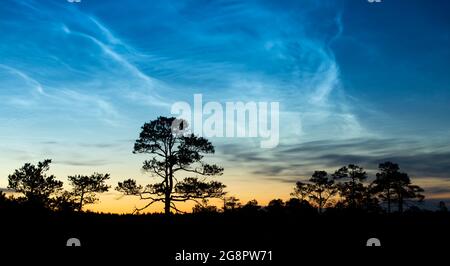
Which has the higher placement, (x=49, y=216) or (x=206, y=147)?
(x=206, y=147)

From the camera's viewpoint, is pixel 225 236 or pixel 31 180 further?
pixel 31 180

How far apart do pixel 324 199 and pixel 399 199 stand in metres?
13.8

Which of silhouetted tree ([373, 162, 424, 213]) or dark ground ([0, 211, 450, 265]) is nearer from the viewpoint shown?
dark ground ([0, 211, 450, 265])

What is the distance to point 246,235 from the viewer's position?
13.2 metres

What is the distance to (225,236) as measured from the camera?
13.1 m

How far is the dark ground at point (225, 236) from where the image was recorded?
10.5 meters

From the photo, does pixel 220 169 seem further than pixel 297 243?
Yes

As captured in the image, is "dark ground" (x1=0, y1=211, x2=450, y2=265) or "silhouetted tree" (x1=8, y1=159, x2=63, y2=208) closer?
"dark ground" (x1=0, y1=211, x2=450, y2=265)

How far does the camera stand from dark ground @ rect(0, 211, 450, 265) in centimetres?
1048

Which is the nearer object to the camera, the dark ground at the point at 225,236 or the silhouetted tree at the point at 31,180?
the dark ground at the point at 225,236
